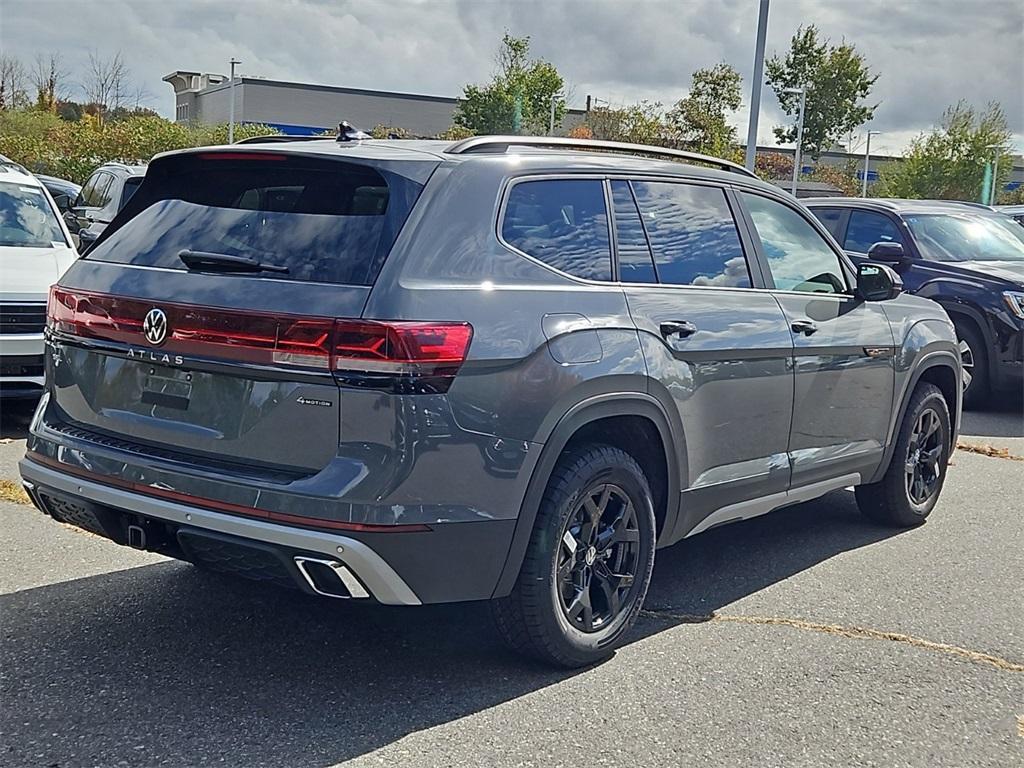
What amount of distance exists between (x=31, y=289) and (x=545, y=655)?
17.6 ft

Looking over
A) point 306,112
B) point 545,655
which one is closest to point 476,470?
point 545,655

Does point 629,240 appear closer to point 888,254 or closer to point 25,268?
point 25,268

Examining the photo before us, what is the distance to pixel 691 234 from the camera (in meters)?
4.75

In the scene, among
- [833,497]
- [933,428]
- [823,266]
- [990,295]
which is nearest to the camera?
[823,266]

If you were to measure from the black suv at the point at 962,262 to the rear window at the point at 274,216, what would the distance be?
21.4 ft

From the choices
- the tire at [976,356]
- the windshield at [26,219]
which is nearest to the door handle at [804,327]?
the tire at [976,356]

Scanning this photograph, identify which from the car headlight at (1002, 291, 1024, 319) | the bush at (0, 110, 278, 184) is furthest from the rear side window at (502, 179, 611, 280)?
the bush at (0, 110, 278, 184)

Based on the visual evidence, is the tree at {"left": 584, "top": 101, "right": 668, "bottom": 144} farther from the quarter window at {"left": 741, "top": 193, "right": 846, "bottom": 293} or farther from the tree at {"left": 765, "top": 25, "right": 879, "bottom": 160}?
the quarter window at {"left": 741, "top": 193, "right": 846, "bottom": 293}

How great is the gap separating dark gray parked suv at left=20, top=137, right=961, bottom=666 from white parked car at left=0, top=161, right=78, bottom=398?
3.74 m

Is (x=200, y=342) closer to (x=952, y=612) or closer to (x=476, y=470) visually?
(x=476, y=470)

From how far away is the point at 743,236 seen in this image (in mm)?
5066

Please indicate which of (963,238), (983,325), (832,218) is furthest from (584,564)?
(963,238)

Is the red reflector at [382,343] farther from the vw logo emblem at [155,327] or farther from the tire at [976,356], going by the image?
the tire at [976,356]

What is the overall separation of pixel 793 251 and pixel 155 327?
120 inches
